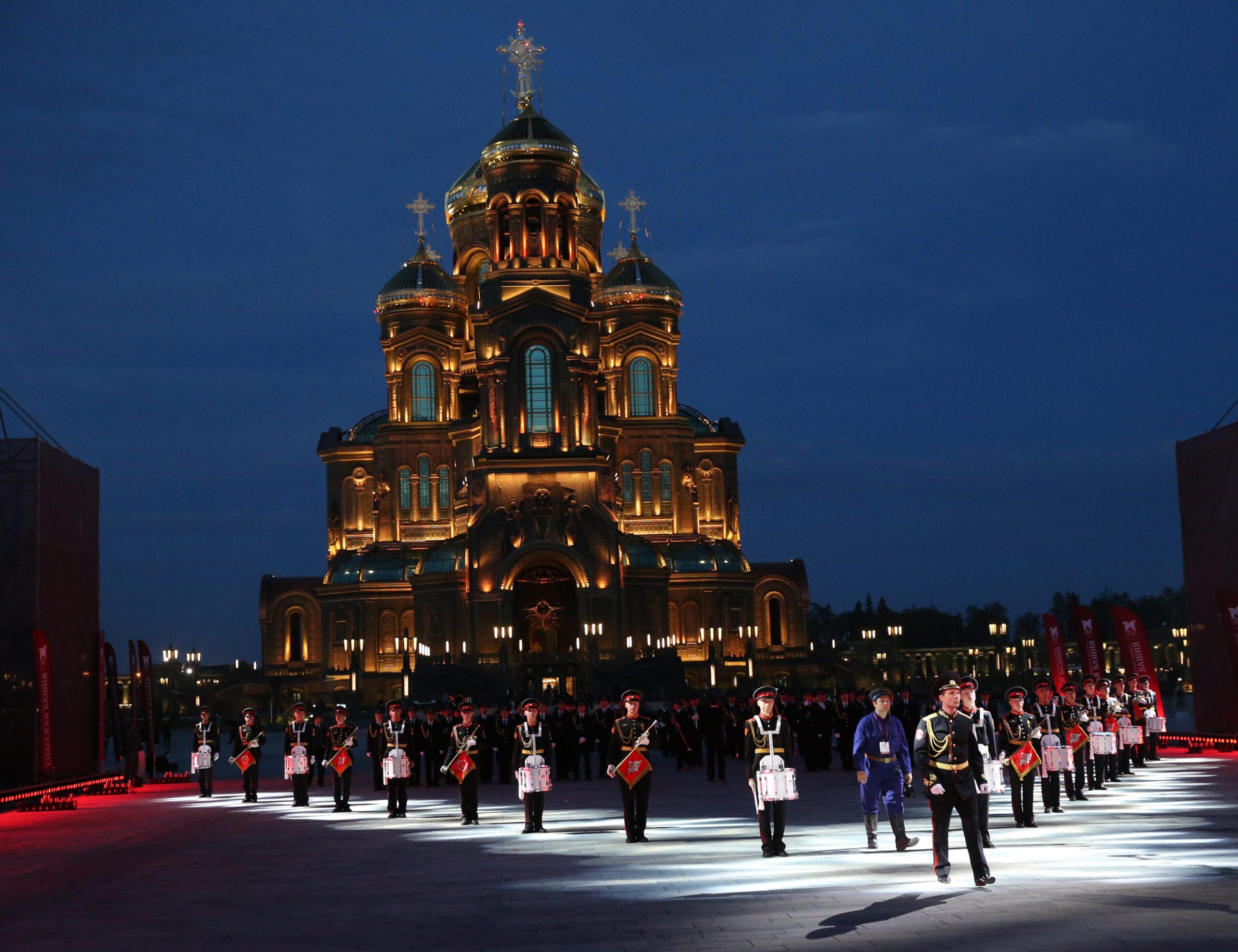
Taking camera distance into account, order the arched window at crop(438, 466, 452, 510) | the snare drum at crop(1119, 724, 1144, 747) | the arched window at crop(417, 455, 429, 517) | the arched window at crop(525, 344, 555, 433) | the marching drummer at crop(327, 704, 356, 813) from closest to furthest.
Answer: the marching drummer at crop(327, 704, 356, 813) < the snare drum at crop(1119, 724, 1144, 747) < the arched window at crop(525, 344, 555, 433) < the arched window at crop(438, 466, 452, 510) < the arched window at crop(417, 455, 429, 517)

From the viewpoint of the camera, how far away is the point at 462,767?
2336 centimetres

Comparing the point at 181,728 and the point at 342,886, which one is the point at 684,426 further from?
the point at 342,886

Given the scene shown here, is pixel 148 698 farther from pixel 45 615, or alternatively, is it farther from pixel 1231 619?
pixel 1231 619

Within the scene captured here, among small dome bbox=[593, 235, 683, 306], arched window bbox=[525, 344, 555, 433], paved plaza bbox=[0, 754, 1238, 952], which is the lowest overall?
paved plaza bbox=[0, 754, 1238, 952]

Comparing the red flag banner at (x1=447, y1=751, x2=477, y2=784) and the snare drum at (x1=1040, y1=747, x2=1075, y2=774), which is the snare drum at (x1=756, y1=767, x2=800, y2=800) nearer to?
the snare drum at (x1=1040, y1=747, x2=1075, y2=774)

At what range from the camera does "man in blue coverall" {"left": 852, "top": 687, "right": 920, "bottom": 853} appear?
1822cm

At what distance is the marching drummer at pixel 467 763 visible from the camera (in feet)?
76.5

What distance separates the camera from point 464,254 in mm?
91312

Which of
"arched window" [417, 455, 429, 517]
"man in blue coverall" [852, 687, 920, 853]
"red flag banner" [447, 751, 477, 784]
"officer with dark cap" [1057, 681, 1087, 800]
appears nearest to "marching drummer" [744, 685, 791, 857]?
"man in blue coverall" [852, 687, 920, 853]

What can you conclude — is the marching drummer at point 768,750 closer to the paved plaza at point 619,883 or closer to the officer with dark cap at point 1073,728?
the paved plaza at point 619,883

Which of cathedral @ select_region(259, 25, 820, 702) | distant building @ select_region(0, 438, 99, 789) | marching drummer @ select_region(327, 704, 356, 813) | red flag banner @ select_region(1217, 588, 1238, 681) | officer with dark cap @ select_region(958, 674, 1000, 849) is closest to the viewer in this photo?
officer with dark cap @ select_region(958, 674, 1000, 849)

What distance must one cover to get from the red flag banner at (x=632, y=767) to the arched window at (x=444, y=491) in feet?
210

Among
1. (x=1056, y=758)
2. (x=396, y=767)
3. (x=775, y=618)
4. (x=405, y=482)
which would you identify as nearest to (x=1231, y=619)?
(x=1056, y=758)

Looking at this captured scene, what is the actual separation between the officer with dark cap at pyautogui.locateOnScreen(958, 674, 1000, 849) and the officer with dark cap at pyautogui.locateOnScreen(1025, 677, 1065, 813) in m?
5.53
